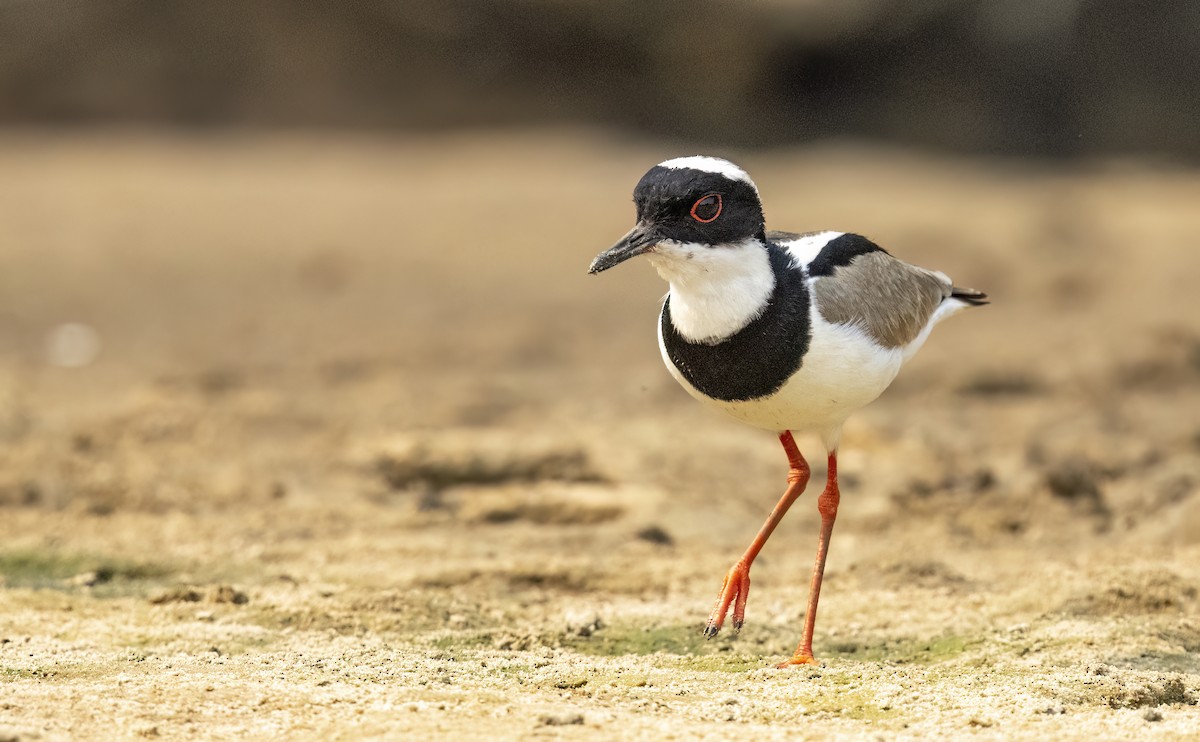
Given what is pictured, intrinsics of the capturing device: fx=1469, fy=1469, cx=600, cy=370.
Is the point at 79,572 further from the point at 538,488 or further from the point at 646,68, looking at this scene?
the point at 646,68

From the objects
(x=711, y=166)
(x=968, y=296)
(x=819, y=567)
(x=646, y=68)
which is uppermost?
(x=646, y=68)

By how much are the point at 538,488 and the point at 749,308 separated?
2.74 meters

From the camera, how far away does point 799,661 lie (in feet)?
16.8

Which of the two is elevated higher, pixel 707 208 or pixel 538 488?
pixel 707 208

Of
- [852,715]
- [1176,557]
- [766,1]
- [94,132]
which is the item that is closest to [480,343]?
[1176,557]

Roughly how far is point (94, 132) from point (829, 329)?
1535cm

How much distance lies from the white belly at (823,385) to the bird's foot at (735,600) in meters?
0.60

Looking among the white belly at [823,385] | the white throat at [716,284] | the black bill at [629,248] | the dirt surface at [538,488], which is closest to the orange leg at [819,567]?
the dirt surface at [538,488]

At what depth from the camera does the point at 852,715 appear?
172 inches

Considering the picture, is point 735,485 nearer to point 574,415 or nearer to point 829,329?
point 574,415

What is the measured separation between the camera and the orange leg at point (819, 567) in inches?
202

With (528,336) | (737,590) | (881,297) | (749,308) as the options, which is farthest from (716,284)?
(528,336)

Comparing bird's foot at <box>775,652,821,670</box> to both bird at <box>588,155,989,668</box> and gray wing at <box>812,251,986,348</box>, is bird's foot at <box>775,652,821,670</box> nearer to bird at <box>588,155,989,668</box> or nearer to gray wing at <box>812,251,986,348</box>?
bird at <box>588,155,989,668</box>

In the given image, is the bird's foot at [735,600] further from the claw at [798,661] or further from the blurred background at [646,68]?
the blurred background at [646,68]
